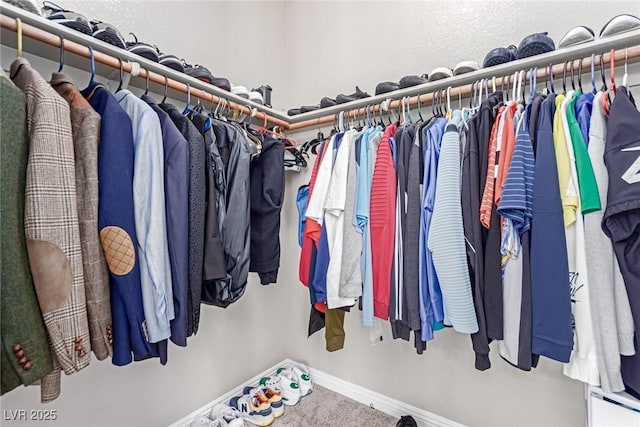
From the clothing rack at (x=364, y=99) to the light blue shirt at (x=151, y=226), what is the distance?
25 cm

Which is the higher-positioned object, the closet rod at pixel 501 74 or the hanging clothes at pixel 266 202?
the closet rod at pixel 501 74

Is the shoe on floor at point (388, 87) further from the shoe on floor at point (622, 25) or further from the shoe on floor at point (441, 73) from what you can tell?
the shoe on floor at point (622, 25)

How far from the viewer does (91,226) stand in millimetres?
711

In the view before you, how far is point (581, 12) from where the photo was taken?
1.14m

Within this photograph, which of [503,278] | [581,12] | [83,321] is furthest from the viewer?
[581,12]

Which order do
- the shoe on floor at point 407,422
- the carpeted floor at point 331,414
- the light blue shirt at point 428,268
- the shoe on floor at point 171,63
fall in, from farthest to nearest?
the carpeted floor at point 331,414, the shoe on floor at point 407,422, the shoe on floor at point 171,63, the light blue shirt at point 428,268

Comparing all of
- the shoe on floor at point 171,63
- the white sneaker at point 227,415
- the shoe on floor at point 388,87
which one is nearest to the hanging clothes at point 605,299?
the shoe on floor at point 388,87

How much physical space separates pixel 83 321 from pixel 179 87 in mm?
828

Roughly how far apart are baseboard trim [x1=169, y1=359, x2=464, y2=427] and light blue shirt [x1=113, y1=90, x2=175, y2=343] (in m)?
1.00

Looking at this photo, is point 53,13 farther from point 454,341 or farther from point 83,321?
point 454,341

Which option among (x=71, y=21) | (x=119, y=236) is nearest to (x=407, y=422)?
(x=119, y=236)

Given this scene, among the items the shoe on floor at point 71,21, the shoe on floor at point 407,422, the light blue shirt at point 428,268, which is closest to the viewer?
the shoe on floor at point 71,21

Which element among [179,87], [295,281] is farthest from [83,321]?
[295,281]

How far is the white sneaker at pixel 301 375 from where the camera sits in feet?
5.62
